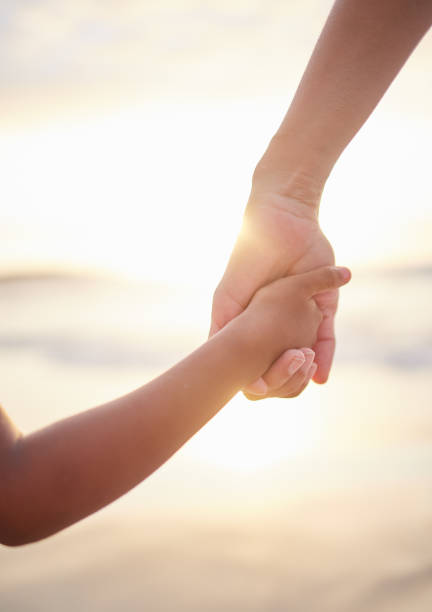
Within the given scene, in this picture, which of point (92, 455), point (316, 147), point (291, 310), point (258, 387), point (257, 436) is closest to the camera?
point (92, 455)

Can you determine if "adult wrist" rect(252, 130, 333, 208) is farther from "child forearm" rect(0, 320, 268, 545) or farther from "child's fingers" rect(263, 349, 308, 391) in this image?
"child forearm" rect(0, 320, 268, 545)

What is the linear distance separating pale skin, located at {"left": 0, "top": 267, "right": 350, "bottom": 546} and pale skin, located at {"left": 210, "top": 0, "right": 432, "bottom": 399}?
39 centimetres

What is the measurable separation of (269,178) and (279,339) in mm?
480

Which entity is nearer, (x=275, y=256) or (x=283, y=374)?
(x=283, y=374)

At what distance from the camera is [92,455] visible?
1.27 metres

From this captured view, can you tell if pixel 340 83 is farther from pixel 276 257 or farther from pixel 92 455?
pixel 92 455

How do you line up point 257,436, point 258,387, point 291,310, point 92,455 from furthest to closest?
point 257,436, point 291,310, point 258,387, point 92,455

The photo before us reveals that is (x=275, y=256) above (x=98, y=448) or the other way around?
above

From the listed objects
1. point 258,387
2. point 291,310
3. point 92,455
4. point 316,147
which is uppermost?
point 316,147

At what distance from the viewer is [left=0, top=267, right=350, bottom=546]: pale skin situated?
49.4 inches

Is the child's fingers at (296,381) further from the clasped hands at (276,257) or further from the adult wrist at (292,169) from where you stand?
the adult wrist at (292,169)

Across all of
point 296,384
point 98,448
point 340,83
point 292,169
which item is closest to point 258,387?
point 296,384

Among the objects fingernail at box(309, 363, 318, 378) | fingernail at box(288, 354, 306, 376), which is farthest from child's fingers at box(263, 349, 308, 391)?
fingernail at box(309, 363, 318, 378)

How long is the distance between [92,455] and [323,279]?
73cm
